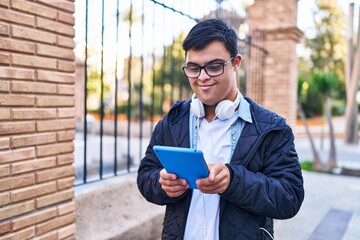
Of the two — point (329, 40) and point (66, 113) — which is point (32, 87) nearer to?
point (66, 113)

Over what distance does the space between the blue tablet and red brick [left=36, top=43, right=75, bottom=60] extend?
4.57 feet

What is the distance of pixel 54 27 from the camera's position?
236 cm

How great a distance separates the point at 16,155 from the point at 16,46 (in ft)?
2.04

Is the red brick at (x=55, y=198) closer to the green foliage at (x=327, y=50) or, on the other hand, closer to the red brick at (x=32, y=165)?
the red brick at (x=32, y=165)

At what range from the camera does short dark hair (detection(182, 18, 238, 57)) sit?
58.4 inches

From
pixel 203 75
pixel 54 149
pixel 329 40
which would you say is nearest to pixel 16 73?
pixel 54 149

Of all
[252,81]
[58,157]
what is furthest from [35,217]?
[252,81]

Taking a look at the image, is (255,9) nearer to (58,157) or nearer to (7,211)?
(58,157)

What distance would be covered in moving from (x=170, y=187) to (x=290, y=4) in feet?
20.3

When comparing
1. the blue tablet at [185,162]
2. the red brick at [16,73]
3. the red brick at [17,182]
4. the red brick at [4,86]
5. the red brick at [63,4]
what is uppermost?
the red brick at [63,4]

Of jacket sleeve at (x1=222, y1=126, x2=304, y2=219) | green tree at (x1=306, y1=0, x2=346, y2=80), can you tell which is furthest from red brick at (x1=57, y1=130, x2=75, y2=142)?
green tree at (x1=306, y1=0, x2=346, y2=80)

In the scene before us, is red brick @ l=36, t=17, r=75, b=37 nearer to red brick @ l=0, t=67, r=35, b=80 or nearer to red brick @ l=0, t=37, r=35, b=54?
red brick @ l=0, t=37, r=35, b=54

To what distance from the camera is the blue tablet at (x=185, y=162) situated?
1.15 meters

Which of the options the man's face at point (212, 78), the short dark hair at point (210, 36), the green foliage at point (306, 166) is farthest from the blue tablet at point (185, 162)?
the green foliage at point (306, 166)
